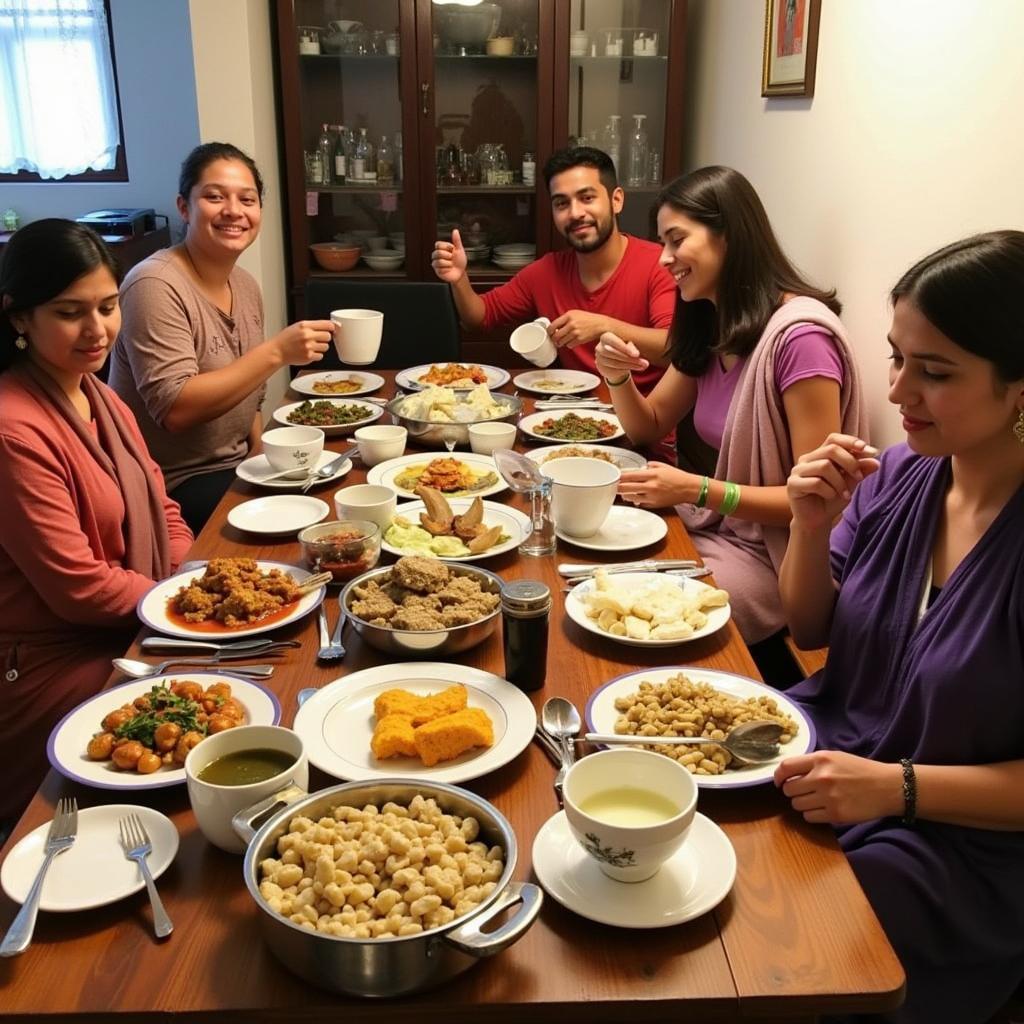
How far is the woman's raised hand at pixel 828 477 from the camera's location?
55.9 inches

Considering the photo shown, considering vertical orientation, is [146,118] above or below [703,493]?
above

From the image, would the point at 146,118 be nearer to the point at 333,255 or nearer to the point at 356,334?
the point at 333,255

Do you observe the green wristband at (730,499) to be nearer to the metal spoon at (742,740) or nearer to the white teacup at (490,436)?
the white teacup at (490,436)

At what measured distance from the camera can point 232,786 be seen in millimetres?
978

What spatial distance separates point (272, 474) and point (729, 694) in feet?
3.88

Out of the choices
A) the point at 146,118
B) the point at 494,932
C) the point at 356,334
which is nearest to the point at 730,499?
the point at 356,334

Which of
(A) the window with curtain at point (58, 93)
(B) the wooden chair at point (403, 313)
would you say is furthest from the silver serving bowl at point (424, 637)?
(A) the window with curtain at point (58, 93)

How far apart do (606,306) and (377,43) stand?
1753mm

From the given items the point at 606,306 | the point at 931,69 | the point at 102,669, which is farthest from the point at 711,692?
the point at 606,306

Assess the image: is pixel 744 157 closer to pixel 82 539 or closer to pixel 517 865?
pixel 82 539

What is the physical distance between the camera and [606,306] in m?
3.38

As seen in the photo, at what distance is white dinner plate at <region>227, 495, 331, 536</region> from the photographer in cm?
183

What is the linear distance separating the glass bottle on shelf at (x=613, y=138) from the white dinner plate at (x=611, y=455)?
2.44 metres

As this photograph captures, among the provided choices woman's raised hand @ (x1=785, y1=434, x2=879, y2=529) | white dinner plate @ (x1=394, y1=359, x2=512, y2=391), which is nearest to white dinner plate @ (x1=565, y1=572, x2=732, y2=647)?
woman's raised hand @ (x1=785, y1=434, x2=879, y2=529)
